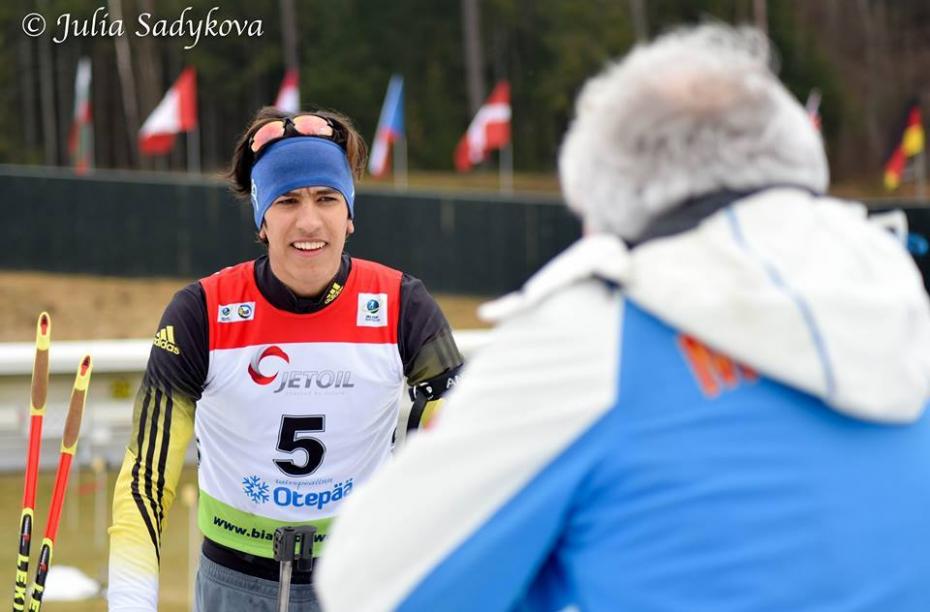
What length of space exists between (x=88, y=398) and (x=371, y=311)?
16.1 ft

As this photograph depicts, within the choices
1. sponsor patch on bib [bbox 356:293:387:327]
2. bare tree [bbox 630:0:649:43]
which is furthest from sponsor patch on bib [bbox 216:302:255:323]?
bare tree [bbox 630:0:649:43]

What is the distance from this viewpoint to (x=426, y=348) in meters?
3.23

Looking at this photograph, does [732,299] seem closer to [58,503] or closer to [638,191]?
[638,191]

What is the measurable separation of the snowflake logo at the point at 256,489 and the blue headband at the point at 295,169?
587mm

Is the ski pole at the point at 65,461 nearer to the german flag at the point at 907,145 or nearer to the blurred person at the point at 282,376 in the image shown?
the blurred person at the point at 282,376

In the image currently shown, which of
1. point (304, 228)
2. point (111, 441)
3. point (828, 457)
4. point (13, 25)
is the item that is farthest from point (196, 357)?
point (13, 25)

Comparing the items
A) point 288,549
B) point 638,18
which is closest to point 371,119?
point 638,18

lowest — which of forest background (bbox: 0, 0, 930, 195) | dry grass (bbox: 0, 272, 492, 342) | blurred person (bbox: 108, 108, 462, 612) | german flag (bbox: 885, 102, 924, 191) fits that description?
dry grass (bbox: 0, 272, 492, 342)

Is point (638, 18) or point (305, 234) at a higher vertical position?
point (638, 18)

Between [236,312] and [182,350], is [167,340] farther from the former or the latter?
[236,312]

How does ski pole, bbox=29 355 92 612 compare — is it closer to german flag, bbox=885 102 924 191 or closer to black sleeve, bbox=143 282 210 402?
black sleeve, bbox=143 282 210 402

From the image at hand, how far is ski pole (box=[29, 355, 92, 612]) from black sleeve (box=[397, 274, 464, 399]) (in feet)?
2.33

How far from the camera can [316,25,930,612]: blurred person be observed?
1546mm

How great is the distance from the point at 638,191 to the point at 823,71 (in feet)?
130
